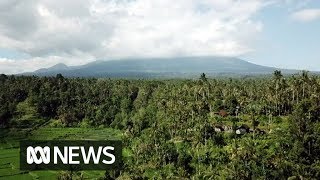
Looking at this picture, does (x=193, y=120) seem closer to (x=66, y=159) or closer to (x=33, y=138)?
(x=66, y=159)

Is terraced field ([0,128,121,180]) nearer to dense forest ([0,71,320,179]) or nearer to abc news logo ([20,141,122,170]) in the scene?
abc news logo ([20,141,122,170])

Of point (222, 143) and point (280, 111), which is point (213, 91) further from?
point (222, 143)

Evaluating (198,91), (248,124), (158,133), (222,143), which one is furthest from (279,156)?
(198,91)

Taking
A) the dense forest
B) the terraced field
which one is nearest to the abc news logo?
the terraced field

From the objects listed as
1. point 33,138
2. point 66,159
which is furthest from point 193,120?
point 33,138

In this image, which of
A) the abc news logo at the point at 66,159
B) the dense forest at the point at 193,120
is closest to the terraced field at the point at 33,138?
the abc news logo at the point at 66,159
